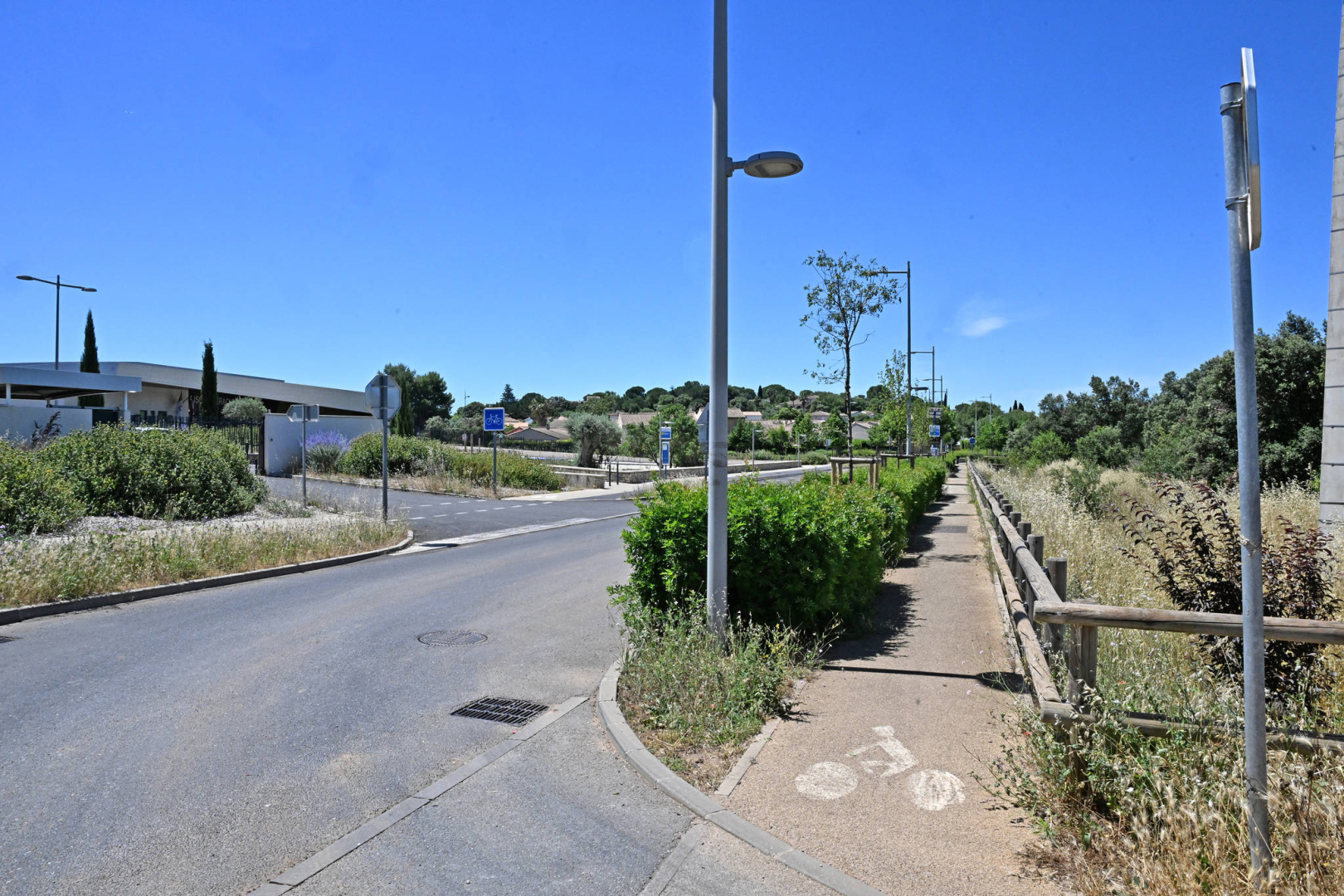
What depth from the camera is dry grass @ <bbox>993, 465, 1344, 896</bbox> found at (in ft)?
10.0

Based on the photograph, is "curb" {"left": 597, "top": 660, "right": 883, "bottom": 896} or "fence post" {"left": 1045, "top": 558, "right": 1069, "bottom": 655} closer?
"curb" {"left": 597, "top": 660, "right": 883, "bottom": 896}

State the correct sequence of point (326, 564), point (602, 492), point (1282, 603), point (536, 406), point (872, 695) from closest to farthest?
point (1282, 603) < point (872, 695) < point (326, 564) < point (602, 492) < point (536, 406)

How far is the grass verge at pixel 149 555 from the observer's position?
9.21 meters

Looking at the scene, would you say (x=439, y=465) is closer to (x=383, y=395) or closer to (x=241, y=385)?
(x=383, y=395)

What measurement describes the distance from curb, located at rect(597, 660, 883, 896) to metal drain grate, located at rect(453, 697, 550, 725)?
1.61ft

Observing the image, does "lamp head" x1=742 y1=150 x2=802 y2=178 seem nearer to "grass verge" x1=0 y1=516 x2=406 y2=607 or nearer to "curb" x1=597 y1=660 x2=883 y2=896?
"curb" x1=597 y1=660 x2=883 y2=896

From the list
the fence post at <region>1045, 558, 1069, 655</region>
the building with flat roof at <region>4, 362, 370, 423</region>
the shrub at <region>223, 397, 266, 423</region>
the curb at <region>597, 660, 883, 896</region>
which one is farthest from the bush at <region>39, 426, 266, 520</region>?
the shrub at <region>223, 397, 266, 423</region>

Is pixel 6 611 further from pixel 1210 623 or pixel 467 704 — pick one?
pixel 1210 623

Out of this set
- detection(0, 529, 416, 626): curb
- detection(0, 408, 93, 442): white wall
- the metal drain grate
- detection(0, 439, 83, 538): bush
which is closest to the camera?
the metal drain grate

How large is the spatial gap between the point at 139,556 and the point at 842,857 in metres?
10.4

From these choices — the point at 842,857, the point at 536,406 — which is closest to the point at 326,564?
the point at 842,857

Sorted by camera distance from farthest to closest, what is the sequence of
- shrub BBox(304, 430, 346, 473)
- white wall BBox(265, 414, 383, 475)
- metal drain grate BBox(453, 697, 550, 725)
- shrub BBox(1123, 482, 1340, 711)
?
shrub BBox(304, 430, 346, 473) < white wall BBox(265, 414, 383, 475) < metal drain grate BBox(453, 697, 550, 725) < shrub BBox(1123, 482, 1340, 711)

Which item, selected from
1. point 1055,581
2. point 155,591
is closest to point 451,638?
point 155,591

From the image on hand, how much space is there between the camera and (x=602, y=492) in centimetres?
3161
